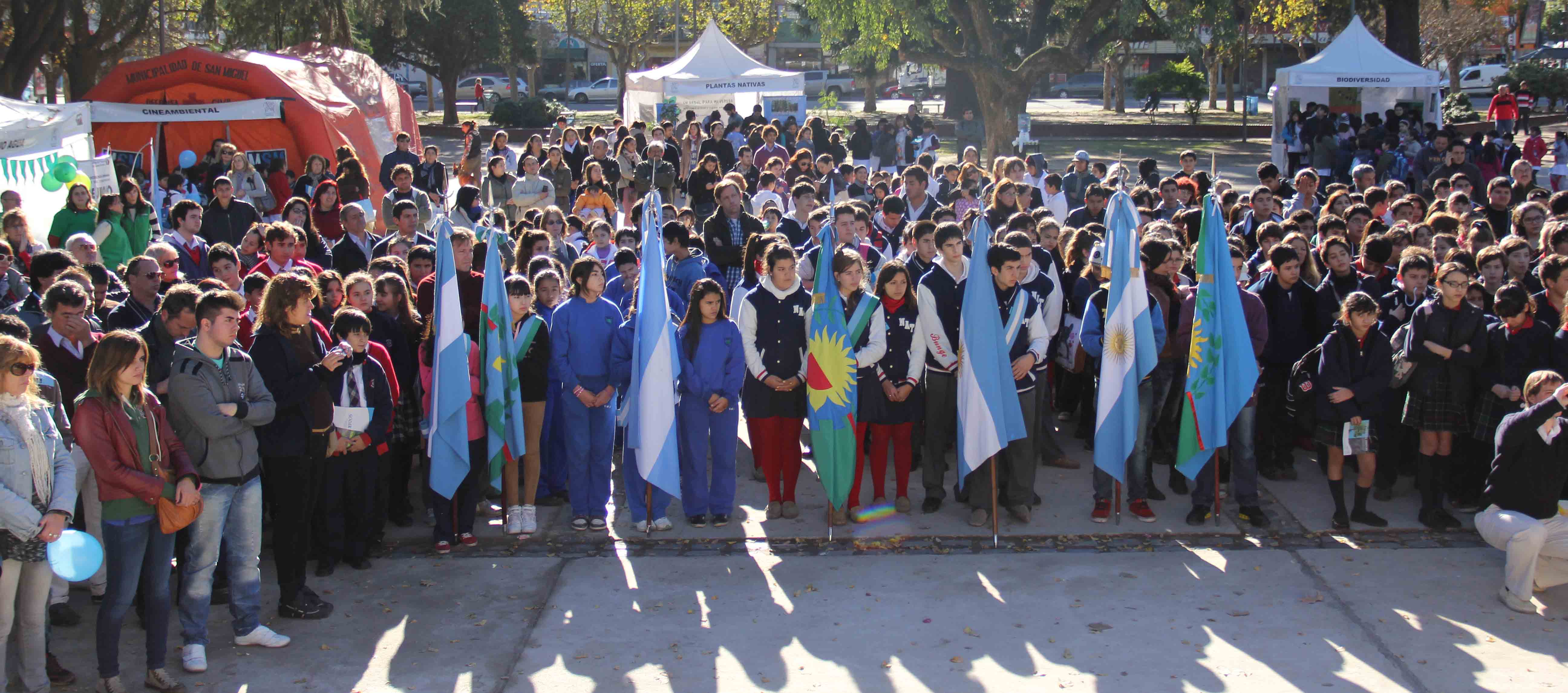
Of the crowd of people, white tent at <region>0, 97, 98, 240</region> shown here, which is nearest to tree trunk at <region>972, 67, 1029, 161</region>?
the crowd of people

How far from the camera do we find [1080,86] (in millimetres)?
66062

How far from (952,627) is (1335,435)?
2.66 meters

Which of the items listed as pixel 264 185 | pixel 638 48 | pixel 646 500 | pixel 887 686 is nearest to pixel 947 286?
pixel 646 500

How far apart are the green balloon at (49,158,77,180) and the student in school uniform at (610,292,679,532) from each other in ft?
25.4

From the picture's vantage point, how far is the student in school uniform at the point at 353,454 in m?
6.32

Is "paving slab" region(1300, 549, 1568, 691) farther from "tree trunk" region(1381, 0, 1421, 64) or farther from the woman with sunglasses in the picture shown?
"tree trunk" region(1381, 0, 1421, 64)

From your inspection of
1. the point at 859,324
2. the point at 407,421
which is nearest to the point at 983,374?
the point at 859,324

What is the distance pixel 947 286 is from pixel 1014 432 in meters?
0.93

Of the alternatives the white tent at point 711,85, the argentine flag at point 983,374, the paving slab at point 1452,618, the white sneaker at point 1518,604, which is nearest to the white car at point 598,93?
the white tent at point 711,85

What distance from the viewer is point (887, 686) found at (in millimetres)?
5391

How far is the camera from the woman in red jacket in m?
4.98

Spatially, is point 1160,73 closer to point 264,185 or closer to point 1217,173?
point 1217,173

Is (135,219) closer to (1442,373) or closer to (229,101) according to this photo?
(229,101)

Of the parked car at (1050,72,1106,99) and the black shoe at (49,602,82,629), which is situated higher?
the parked car at (1050,72,1106,99)
